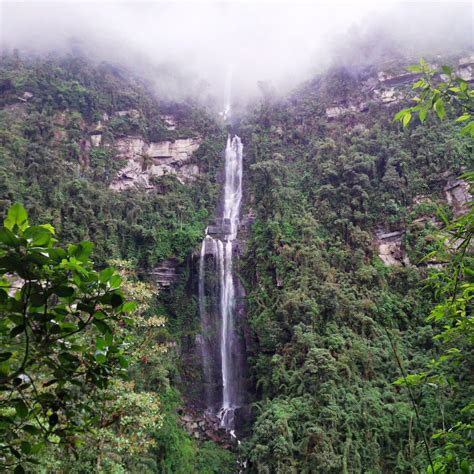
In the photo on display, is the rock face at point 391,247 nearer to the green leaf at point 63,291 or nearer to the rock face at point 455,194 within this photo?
the rock face at point 455,194

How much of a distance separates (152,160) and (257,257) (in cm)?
1066

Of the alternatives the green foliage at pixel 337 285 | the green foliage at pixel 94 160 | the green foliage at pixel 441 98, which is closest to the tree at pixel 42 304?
the green foliage at pixel 441 98

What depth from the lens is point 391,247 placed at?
1599cm

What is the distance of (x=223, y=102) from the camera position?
29.4 meters

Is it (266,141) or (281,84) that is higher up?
(281,84)

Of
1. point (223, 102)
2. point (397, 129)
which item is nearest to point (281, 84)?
point (223, 102)

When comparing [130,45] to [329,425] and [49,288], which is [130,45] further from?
[49,288]

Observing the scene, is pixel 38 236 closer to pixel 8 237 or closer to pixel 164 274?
pixel 8 237

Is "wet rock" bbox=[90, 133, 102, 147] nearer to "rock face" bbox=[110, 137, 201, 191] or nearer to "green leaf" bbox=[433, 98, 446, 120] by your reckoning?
"rock face" bbox=[110, 137, 201, 191]

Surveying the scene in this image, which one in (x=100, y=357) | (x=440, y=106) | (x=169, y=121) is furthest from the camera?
(x=169, y=121)

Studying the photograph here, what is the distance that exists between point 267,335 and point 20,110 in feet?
62.1

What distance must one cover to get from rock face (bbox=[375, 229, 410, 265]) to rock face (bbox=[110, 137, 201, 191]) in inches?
481

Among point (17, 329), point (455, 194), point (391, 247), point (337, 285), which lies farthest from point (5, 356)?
point (455, 194)

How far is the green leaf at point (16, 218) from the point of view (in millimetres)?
936
